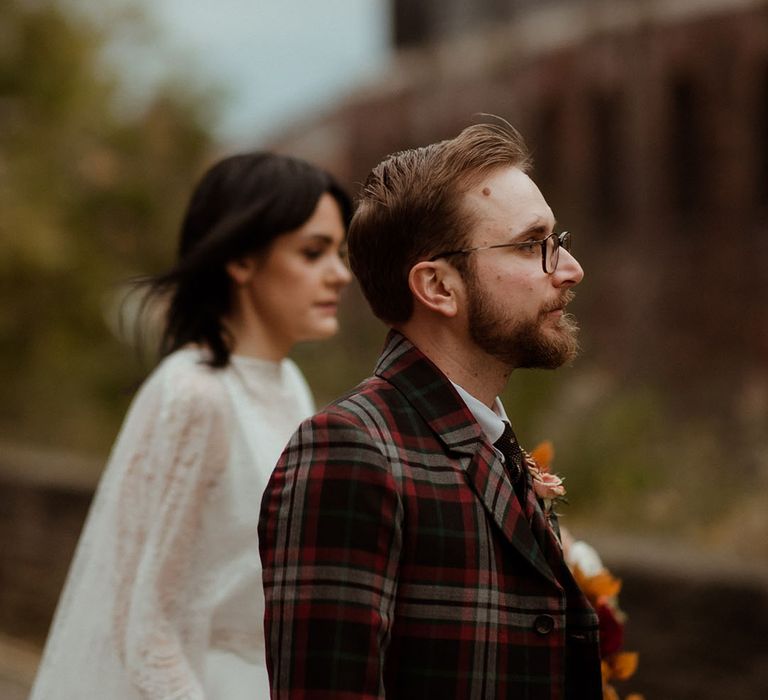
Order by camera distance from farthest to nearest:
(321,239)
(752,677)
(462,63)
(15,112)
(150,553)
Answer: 1. (462,63)
2. (15,112)
3. (752,677)
4. (321,239)
5. (150,553)

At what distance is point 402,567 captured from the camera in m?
1.96

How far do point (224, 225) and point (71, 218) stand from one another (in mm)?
9280

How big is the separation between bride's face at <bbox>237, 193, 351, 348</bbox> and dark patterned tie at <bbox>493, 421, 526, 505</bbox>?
3.91 ft

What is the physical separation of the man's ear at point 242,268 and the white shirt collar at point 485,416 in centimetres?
132

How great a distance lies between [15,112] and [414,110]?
24.0 feet

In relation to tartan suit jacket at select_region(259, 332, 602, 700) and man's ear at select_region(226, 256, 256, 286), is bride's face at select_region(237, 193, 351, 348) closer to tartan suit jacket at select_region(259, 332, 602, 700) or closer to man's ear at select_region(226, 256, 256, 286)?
man's ear at select_region(226, 256, 256, 286)

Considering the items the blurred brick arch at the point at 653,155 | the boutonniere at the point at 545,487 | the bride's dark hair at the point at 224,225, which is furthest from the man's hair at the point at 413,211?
the blurred brick arch at the point at 653,155

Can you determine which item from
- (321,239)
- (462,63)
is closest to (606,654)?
(321,239)

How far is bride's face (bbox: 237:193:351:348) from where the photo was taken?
132 inches

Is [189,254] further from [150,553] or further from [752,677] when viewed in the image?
[752,677]

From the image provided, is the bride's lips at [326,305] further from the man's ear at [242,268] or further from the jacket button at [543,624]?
the jacket button at [543,624]

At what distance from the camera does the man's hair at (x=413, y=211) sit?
6.98 ft

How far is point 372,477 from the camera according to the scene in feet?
6.32

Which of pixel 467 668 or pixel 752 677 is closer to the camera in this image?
pixel 467 668
